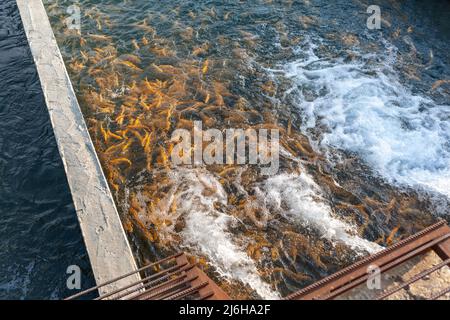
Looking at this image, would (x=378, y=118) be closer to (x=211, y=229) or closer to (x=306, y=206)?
(x=306, y=206)

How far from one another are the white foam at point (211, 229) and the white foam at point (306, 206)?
0.71 meters

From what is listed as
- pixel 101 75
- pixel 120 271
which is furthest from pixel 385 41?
pixel 120 271

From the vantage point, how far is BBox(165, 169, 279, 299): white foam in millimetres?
4984

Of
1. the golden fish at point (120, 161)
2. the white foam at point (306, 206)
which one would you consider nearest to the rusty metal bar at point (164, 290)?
the white foam at point (306, 206)

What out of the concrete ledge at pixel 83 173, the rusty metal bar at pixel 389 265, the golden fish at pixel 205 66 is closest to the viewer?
the rusty metal bar at pixel 389 265

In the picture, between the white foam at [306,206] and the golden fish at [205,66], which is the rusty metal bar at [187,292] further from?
the golden fish at [205,66]

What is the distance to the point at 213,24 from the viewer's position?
912cm

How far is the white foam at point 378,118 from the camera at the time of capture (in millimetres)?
6297

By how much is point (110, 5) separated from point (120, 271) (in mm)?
7384

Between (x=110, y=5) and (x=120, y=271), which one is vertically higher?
(x=110, y=5)

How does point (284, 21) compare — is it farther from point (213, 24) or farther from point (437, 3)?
point (437, 3)

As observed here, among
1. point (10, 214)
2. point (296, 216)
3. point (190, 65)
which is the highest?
point (190, 65)

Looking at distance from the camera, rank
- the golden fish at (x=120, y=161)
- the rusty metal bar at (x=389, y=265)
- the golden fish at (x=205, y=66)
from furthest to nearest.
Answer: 1. the golden fish at (x=205, y=66)
2. the golden fish at (x=120, y=161)
3. the rusty metal bar at (x=389, y=265)

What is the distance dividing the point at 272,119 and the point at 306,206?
1878 millimetres
